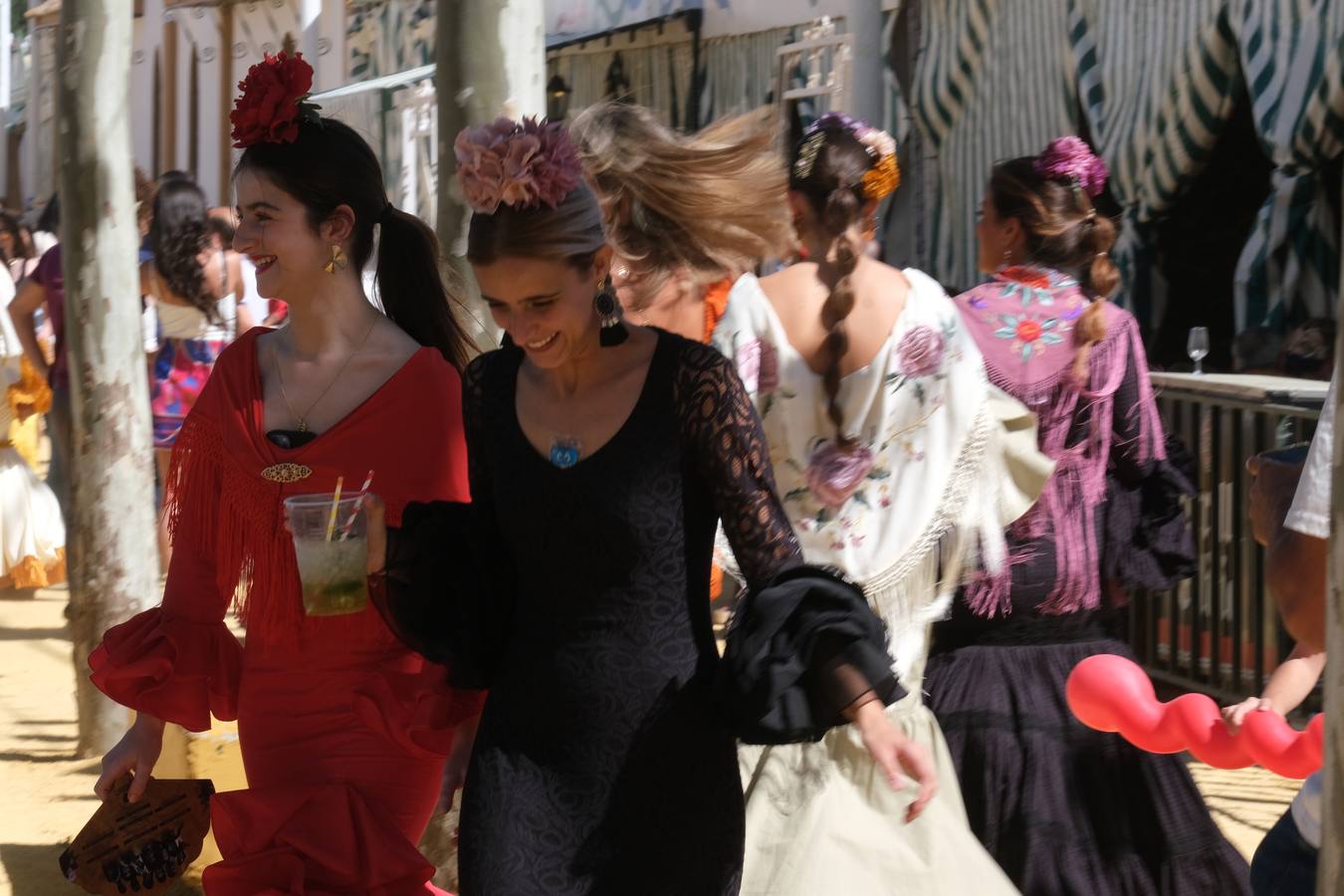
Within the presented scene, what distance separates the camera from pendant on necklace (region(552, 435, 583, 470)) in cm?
292

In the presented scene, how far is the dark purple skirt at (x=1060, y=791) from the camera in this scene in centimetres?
462

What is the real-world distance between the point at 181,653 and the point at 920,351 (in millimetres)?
1905

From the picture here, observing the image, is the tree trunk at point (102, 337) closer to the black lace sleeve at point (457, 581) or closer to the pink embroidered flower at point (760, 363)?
the pink embroidered flower at point (760, 363)

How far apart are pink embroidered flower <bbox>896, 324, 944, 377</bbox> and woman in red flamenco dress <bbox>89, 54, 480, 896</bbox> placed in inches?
51.7

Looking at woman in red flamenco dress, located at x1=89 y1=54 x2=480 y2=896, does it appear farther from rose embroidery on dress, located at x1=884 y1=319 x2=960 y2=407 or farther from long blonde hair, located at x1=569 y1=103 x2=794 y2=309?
rose embroidery on dress, located at x1=884 y1=319 x2=960 y2=407

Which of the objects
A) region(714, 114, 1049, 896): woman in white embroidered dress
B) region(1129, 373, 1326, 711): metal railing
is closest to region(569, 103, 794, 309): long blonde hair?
region(714, 114, 1049, 896): woman in white embroidered dress

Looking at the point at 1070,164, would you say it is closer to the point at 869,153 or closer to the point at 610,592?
the point at 869,153

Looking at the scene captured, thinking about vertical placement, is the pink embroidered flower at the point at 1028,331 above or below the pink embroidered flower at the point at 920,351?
above

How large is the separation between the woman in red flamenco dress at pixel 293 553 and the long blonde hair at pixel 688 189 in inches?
40.1

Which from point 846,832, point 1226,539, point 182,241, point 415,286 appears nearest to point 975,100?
point 1226,539

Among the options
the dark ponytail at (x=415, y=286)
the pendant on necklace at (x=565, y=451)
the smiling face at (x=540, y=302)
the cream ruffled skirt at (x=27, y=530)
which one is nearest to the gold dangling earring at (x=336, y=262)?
the dark ponytail at (x=415, y=286)

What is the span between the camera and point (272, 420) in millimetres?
3486

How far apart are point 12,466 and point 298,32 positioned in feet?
38.3

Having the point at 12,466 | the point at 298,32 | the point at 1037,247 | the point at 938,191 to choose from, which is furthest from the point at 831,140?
the point at 298,32
